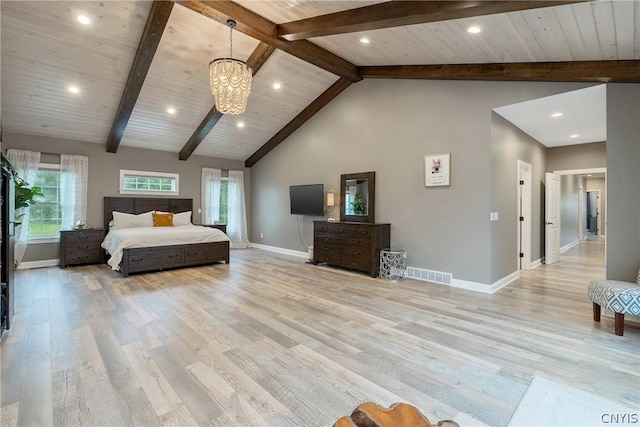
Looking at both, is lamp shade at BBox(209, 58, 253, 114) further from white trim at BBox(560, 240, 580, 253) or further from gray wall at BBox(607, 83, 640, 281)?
white trim at BBox(560, 240, 580, 253)

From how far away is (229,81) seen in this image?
3541 mm

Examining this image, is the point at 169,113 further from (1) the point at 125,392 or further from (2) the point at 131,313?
(1) the point at 125,392

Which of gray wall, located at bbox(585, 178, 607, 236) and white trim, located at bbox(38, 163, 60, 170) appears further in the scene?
gray wall, located at bbox(585, 178, 607, 236)

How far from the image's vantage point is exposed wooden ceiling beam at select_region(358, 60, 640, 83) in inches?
122

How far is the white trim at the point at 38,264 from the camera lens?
18.6 ft

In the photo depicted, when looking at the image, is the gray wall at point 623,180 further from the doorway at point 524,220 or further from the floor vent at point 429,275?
the doorway at point 524,220

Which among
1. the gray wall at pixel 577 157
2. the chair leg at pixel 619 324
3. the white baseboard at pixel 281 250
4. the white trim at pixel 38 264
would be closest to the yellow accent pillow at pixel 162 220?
the white trim at pixel 38 264

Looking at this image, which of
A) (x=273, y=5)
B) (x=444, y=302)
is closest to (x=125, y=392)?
(x=444, y=302)

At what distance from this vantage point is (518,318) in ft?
10.5

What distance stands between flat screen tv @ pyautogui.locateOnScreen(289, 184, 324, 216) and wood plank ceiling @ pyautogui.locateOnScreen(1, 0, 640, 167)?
5.90ft

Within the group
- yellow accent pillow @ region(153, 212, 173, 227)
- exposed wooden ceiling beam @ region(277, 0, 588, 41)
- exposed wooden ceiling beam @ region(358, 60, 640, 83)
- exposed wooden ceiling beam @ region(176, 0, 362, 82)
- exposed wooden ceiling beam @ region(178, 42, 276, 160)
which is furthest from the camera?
yellow accent pillow @ region(153, 212, 173, 227)

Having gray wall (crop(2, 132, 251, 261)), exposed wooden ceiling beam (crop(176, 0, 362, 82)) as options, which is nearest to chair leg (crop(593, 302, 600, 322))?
exposed wooden ceiling beam (crop(176, 0, 362, 82))

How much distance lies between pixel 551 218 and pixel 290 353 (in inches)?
258

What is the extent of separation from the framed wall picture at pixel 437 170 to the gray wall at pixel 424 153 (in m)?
0.07
